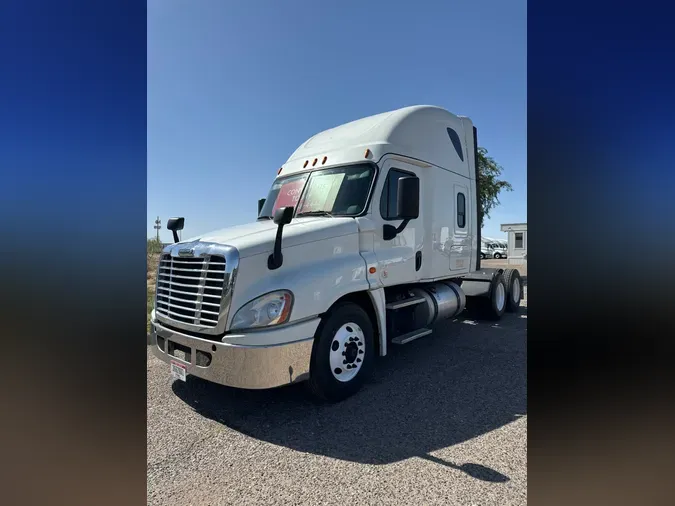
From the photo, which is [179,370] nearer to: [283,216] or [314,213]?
[283,216]

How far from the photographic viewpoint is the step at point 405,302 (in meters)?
5.09

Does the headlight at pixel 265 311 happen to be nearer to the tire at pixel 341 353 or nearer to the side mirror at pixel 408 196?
the tire at pixel 341 353

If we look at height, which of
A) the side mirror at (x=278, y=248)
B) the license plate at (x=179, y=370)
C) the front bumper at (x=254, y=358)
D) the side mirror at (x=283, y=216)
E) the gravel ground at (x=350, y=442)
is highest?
the side mirror at (x=283, y=216)

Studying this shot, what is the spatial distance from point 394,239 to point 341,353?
5.60 ft

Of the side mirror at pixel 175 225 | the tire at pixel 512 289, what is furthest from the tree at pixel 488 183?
the side mirror at pixel 175 225

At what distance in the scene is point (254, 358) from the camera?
11.5ft

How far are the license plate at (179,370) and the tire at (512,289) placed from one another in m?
7.54

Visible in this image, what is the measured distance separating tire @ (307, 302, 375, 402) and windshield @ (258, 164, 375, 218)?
1.29 metres

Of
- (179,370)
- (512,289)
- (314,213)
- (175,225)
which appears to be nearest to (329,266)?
(314,213)

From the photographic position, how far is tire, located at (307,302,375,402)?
3.96 meters
